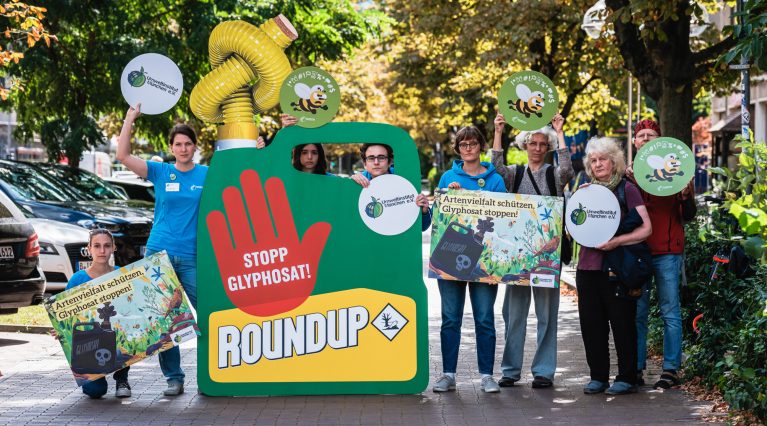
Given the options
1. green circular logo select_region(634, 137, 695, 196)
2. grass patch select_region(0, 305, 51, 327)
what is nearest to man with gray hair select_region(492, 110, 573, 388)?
green circular logo select_region(634, 137, 695, 196)

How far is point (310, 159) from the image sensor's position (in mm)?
8133

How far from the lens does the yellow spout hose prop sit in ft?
29.6

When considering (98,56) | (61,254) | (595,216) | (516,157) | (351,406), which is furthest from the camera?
(516,157)

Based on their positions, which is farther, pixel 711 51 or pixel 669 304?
pixel 711 51

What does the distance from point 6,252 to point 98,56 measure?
1027 centimetres

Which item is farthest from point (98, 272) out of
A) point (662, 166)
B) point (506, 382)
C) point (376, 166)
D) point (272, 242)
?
point (662, 166)

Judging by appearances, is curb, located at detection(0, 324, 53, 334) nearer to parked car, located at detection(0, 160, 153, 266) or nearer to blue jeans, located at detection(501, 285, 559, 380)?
parked car, located at detection(0, 160, 153, 266)

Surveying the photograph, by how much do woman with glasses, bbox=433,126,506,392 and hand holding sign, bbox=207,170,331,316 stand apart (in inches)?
38.3

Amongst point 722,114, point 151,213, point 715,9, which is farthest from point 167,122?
point 722,114

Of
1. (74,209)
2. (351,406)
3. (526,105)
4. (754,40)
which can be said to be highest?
(754,40)

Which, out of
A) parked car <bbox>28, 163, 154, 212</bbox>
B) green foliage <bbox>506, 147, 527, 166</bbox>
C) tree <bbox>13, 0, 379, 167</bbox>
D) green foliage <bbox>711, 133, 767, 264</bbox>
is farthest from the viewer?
green foliage <bbox>506, 147, 527, 166</bbox>

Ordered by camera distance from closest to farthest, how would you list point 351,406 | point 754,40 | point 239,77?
1. point 351,406
2. point 754,40
3. point 239,77

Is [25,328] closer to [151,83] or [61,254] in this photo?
[61,254]

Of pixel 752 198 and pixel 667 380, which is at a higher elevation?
pixel 752 198
